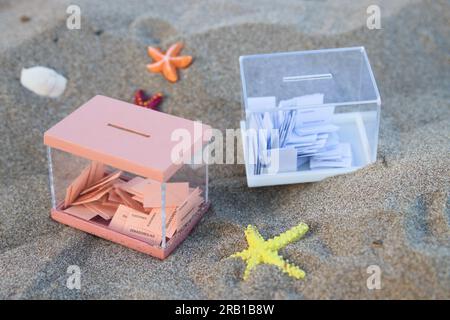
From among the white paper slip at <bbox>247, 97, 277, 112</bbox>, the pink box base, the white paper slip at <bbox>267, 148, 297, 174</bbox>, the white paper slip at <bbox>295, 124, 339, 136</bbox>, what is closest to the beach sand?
the pink box base

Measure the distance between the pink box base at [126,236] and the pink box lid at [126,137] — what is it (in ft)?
1.17

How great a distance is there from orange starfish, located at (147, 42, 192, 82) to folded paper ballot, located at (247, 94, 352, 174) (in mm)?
846

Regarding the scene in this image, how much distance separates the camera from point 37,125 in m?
4.07

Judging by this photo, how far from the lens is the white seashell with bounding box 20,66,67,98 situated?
419cm

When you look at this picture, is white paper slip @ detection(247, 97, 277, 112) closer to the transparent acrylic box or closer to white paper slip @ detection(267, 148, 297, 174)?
the transparent acrylic box

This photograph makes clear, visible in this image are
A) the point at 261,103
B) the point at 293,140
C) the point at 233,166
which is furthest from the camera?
the point at 233,166

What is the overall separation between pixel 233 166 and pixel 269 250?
0.96 metres

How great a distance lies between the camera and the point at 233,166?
3.87 metres

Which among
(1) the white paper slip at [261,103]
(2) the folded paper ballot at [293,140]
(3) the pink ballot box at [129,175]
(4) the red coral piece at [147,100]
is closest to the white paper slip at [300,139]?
(2) the folded paper ballot at [293,140]

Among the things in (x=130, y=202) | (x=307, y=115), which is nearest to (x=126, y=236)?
(x=130, y=202)

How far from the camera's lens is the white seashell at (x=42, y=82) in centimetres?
419

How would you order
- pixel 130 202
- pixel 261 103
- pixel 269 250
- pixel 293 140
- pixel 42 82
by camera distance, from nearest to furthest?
pixel 269 250
pixel 130 202
pixel 293 140
pixel 261 103
pixel 42 82

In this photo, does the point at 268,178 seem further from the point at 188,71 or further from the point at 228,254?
the point at 188,71

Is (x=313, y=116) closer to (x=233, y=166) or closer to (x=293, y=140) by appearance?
(x=293, y=140)
